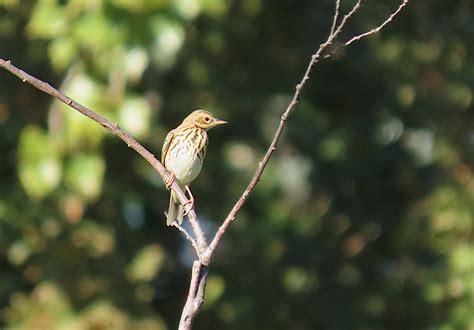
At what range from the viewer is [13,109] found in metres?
8.46

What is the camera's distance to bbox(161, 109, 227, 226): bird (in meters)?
5.46

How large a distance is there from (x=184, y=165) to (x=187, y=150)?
6.2 inches

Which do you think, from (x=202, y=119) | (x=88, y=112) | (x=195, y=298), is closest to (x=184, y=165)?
(x=202, y=119)

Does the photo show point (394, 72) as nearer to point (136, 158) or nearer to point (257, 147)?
point (257, 147)

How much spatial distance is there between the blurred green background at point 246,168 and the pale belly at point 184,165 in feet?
5.06

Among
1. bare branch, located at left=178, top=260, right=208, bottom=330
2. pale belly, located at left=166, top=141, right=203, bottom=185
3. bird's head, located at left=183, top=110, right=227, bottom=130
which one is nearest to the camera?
bare branch, located at left=178, top=260, right=208, bottom=330

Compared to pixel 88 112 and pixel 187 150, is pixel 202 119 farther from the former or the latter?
pixel 88 112

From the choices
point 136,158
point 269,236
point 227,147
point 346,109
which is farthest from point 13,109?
point 346,109

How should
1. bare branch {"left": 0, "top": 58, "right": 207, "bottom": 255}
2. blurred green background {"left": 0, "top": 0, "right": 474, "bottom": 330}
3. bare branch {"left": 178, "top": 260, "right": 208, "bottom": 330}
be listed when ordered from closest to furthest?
1. bare branch {"left": 178, "top": 260, "right": 208, "bottom": 330}
2. bare branch {"left": 0, "top": 58, "right": 207, "bottom": 255}
3. blurred green background {"left": 0, "top": 0, "right": 474, "bottom": 330}

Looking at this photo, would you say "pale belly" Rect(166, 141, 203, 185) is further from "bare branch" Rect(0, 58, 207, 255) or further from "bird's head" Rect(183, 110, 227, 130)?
"bare branch" Rect(0, 58, 207, 255)

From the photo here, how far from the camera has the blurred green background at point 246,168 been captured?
740 cm

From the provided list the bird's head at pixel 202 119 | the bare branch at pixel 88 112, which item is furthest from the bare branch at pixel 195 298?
the bird's head at pixel 202 119

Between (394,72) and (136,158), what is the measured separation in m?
2.44

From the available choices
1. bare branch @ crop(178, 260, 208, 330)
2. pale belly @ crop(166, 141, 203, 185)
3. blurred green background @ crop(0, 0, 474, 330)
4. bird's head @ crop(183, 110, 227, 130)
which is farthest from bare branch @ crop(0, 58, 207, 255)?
blurred green background @ crop(0, 0, 474, 330)
